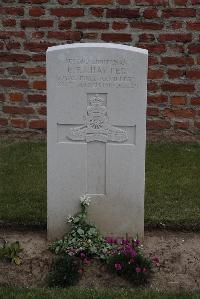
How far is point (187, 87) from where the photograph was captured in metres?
6.70

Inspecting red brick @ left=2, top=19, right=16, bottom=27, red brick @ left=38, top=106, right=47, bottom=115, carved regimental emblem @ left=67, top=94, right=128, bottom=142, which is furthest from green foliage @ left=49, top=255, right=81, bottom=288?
red brick @ left=2, top=19, right=16, bottom=27

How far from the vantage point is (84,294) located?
3.64 metres

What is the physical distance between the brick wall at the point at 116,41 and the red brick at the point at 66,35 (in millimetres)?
12

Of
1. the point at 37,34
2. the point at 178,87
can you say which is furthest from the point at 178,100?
the point at 37,34

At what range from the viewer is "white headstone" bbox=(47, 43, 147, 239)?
408 cm

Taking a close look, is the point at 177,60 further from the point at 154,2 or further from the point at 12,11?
the point at 12,11

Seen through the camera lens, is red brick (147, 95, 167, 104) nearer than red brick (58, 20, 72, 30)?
No

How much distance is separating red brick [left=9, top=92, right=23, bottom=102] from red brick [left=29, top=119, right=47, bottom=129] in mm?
315

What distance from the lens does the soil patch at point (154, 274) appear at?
3.91 metres

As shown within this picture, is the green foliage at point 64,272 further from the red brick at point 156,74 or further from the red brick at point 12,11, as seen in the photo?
the red brick at point 12,11

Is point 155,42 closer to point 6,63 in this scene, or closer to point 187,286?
point 6,63

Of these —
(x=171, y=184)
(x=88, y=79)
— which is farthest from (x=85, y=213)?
(x=171, y=184)

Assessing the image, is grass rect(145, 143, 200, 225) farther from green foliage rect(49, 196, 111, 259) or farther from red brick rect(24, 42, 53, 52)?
red brick rect(24, 42, 53, 52)

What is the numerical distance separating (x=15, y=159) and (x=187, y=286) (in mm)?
2897
